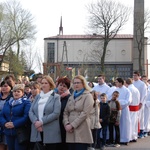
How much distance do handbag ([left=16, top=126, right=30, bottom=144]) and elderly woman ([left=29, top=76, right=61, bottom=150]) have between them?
26 cm

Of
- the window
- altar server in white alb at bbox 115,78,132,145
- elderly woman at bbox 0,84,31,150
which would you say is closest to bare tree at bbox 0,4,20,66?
the window

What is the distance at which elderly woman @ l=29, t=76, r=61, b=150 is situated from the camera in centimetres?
725

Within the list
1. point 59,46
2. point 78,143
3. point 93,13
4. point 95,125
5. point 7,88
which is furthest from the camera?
point 59,46

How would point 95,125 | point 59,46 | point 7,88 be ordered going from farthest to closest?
point 59,46 < point 95,125 < point 7,88

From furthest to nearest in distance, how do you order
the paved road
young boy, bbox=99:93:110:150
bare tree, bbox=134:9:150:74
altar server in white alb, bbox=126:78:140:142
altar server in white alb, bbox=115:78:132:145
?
bare tree, bbox=134:9:150:74, altar server in white alb, bbox=126:78:140:142, altar server in white alb, bbox=115:78:132:145, the paved road, young boy, bbox=99:93:110:150

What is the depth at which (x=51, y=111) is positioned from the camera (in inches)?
289

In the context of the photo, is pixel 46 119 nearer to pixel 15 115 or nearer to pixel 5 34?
pixel 15 115

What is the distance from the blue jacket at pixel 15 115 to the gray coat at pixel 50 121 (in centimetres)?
25

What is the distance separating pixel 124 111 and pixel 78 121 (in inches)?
209

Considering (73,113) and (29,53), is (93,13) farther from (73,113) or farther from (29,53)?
(73,113)

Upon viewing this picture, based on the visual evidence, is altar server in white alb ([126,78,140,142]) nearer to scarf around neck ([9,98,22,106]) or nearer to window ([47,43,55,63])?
scarf around neck ([9,98,22,106])

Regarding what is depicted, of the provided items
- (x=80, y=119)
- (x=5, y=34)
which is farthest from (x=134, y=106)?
(x=5, y=34)

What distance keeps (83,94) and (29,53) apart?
48.1 metres

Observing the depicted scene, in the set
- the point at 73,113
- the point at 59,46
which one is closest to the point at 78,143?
the point at 73,113
